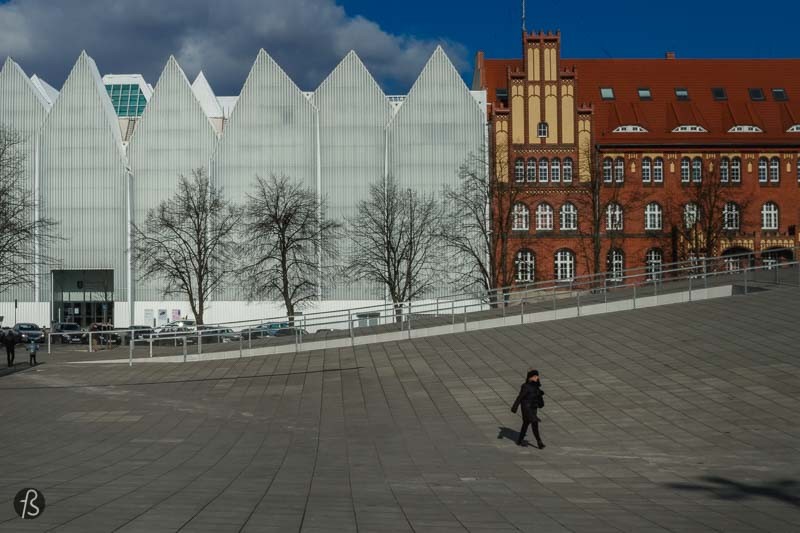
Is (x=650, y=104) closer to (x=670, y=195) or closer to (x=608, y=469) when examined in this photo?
(x=670, y=195)

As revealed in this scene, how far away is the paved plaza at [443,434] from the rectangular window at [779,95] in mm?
39842

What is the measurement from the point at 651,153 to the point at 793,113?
11.5 m

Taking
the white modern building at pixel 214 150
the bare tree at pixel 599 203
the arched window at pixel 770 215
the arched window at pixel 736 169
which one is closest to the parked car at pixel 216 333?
the white modern building at pixel 214 150

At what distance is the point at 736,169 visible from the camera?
205ft

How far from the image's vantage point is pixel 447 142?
60062mm

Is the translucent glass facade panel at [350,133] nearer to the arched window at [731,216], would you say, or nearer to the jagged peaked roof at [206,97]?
the jagged peaked roof at [206,97]

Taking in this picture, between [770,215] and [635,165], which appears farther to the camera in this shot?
[770,215]

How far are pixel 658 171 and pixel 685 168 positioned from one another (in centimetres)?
194

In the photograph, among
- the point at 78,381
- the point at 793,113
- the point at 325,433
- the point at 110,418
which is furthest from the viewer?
the point at 793,113

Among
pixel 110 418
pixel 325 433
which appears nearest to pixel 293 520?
pixel 325 433

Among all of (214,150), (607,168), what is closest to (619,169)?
(607,168)

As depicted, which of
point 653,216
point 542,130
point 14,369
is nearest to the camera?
point 14,369

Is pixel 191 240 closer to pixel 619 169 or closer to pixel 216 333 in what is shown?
pixel 216 333

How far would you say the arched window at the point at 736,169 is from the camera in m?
62.4
